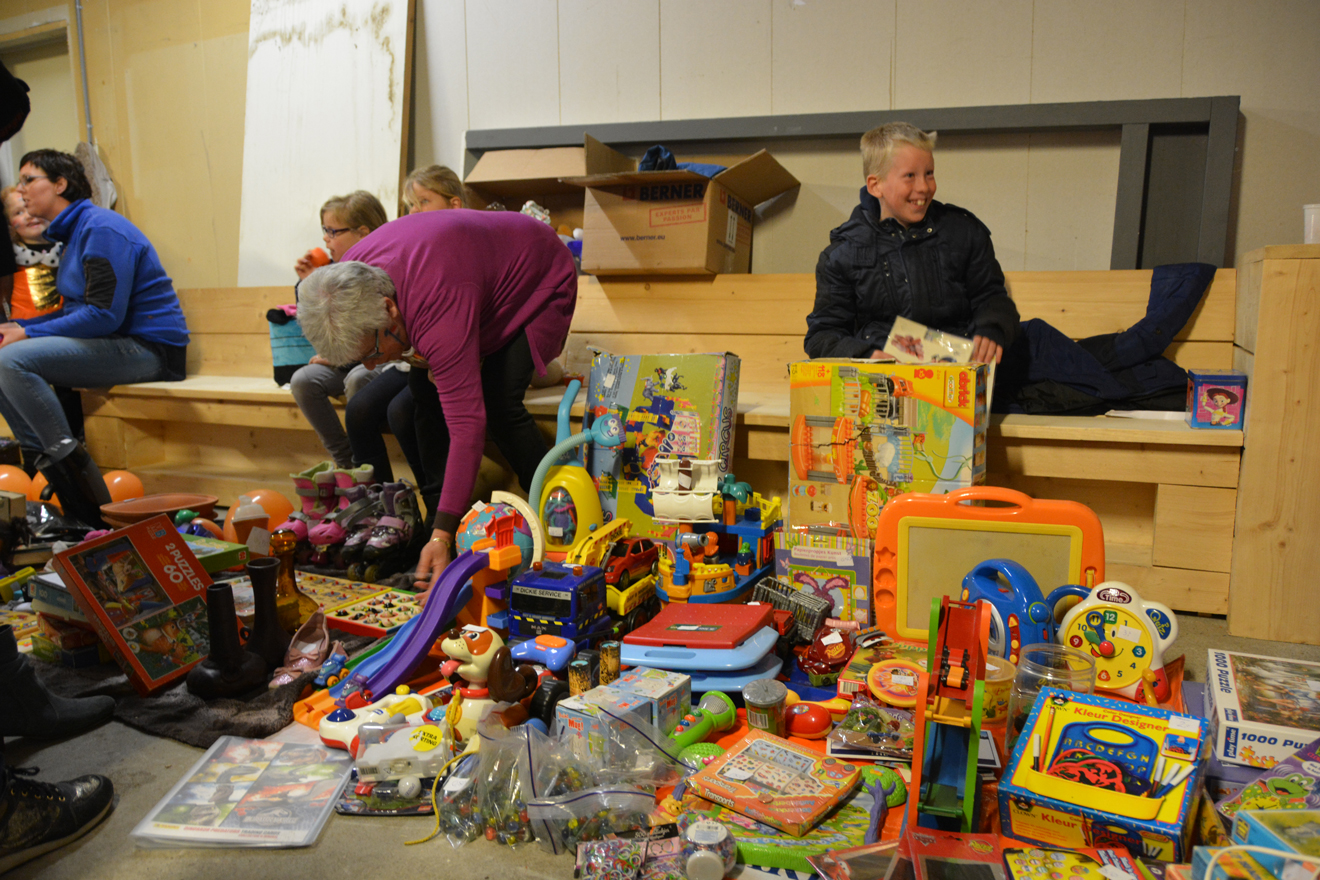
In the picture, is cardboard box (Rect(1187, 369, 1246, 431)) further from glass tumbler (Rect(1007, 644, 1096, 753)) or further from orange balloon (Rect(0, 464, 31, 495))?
orange balloon (Rect(0, 464, 31, 495))

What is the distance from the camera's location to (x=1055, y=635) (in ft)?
4.42

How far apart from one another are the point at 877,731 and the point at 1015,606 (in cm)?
31

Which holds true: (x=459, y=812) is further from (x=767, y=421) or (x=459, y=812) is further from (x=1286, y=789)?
(x=767, y=421)

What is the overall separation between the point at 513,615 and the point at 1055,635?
960 millimetres

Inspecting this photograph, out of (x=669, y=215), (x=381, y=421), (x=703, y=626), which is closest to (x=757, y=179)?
(x=669, y=215)

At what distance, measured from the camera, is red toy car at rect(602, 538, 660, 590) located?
5.62 feet

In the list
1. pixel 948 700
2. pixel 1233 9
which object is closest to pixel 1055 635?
pixel 948 700

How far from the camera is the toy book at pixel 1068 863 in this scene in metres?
0.93

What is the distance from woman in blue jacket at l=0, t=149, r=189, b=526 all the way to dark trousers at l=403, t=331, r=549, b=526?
1258 mm

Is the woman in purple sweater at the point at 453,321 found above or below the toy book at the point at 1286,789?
above

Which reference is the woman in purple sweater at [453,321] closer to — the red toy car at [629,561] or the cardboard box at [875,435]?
the red toy car at [629,561]

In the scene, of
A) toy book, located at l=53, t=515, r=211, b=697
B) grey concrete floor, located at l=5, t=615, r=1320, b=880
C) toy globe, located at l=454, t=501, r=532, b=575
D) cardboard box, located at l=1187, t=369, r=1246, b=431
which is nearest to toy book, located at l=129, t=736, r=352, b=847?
grey concrete floor, located at l=5, t=615, r=1320, b=880

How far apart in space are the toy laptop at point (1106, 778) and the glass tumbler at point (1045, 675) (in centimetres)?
10

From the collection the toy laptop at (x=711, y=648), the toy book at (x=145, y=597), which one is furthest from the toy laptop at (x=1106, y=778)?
the toy book at (x=145, y=597)
